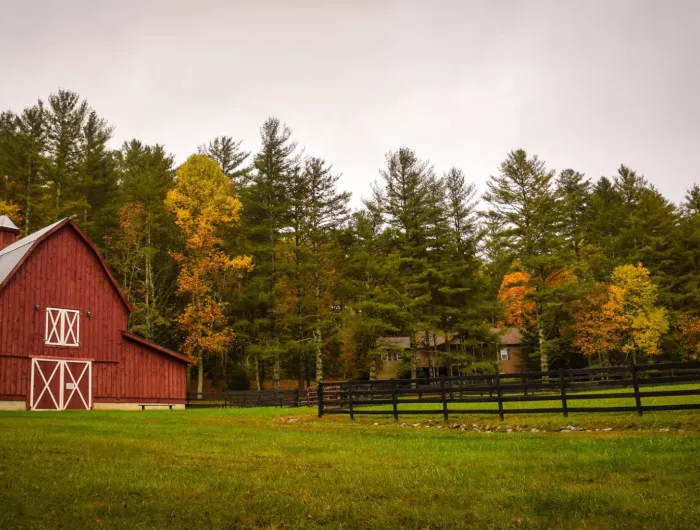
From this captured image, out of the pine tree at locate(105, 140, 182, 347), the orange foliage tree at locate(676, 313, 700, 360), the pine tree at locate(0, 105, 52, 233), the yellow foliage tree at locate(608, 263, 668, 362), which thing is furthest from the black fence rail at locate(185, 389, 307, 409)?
the orange foliage tree at locate(676, 313, 700, 360)

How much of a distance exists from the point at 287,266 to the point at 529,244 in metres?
18.2

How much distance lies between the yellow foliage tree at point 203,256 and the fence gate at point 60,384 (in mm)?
10097

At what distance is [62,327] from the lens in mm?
27297

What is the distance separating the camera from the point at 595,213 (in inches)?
2292

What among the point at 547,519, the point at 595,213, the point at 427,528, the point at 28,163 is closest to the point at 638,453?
the point at 547,519

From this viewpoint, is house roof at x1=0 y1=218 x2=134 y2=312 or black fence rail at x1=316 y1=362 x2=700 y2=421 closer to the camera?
black fence rail at x1=316 y1=362 x2=700 y2=421

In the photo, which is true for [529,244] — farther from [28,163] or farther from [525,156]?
[28,163]

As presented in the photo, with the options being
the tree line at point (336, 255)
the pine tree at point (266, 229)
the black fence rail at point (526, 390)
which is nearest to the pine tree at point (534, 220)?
the tree line at point (336, 255)

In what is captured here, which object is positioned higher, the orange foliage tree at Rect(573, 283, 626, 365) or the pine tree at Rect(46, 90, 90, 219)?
the pine tree at Rect(46, 90, 90, 219)

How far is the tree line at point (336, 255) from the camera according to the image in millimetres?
40812

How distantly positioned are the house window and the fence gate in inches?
36.1

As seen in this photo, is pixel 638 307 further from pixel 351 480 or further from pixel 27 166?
pixel 27 166

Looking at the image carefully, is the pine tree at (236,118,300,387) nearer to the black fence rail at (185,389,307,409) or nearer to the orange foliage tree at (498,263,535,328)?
the black fence rail at (185,389,307,409)

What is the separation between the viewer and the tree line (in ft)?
134
